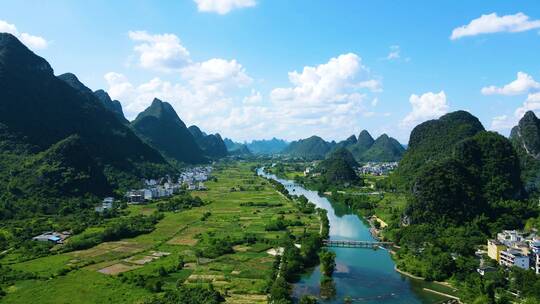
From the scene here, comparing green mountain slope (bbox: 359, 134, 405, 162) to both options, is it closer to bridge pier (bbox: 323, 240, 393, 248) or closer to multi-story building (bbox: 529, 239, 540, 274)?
bridge pier (bbox: 323, 240, 393, 248)

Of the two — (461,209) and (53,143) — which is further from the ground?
(53,143)

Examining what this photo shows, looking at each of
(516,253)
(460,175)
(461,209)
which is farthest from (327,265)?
(460,175)

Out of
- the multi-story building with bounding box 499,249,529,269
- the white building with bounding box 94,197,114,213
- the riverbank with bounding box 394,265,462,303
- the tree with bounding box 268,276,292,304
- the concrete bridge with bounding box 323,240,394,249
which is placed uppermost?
the white building with bounding box 94,197,114,213

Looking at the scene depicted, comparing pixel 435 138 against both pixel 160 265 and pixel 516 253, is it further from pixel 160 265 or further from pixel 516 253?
pixel 160 265

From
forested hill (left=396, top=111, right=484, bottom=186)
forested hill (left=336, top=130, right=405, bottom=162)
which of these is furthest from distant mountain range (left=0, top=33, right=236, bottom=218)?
forested hill (left=336, top=130, right=405, bottom=162)

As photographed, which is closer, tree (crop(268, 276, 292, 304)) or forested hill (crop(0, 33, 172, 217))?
tree (crop(268, 276, 292, 304))

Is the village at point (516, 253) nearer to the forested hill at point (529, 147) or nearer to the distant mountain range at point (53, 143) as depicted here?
the forested hill at point (529, 147)

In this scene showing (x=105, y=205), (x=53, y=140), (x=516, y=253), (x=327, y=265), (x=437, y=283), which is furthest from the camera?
(x=53, y=140)
